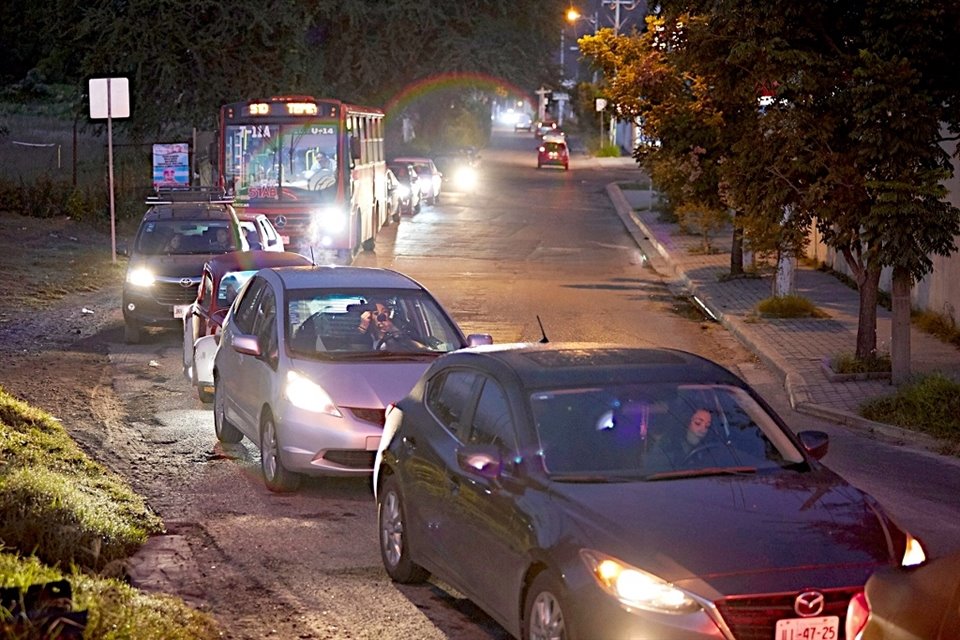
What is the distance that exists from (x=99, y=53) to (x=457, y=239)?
47.9 ft

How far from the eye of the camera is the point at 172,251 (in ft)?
68.0

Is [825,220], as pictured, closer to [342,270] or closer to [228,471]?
[342,270]

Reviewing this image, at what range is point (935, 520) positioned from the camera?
404 inches

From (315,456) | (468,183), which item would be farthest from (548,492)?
(468,183)

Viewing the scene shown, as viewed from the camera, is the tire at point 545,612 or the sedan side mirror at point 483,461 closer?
the tire at point 545,612

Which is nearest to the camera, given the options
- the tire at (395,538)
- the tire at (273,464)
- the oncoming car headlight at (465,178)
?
the tire at (395,538)

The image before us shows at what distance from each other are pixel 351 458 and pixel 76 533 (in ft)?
8.74

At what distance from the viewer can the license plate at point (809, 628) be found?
5867 mm

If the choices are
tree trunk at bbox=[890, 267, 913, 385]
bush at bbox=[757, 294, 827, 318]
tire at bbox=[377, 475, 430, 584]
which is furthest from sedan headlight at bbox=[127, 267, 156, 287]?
tire at bbox=[377, 475, 430, 584]

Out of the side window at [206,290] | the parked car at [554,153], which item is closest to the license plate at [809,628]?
the side window at [206,290]

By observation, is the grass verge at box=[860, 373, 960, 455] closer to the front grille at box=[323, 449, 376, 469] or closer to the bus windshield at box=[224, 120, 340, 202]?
the front grille at box=[323, 449, 376, 469]

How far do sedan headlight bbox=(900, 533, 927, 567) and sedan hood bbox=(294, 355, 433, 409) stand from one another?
490 cm

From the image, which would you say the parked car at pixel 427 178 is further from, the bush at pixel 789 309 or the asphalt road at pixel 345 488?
the bush at pixel 789 309

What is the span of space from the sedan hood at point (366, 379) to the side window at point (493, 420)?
10.6ft
